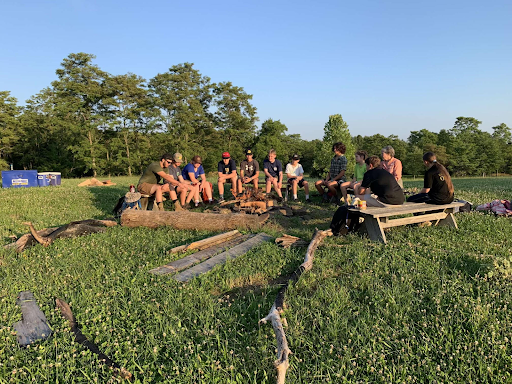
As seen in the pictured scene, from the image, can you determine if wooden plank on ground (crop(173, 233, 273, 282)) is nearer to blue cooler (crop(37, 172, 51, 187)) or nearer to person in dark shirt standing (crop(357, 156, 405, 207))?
person in dark shirt standing (crop(357, 156, 405, 207))

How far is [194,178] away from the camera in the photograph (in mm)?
8711

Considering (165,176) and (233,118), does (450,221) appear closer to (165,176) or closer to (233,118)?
(165,176)

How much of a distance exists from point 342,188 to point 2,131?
4021cm

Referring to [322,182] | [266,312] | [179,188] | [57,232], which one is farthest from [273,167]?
[266,312]

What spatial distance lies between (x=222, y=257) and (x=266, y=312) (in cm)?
160

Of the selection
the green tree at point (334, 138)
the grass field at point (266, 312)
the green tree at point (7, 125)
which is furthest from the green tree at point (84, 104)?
the grass field at point (266, 312)

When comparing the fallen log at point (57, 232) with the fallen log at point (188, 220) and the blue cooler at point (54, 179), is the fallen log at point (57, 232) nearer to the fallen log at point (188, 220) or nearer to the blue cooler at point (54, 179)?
the fallen log at point (188, 220)

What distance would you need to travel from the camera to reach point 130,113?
34344 millimetres

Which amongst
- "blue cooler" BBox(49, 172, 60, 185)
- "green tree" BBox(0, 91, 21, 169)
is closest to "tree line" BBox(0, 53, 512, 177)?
"green tree" BBox(0, 91, 21, 169)

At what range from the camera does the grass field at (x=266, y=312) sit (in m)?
2.33

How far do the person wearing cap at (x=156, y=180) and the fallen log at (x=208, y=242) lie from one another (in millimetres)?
2894

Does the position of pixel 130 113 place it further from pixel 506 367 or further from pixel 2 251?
pixel 506 367

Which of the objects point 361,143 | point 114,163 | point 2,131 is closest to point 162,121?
point 114,163

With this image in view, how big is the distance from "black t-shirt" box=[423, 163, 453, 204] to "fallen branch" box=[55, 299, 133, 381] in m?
5.57
